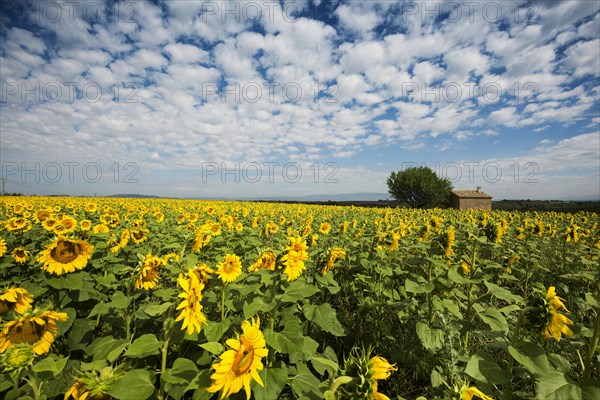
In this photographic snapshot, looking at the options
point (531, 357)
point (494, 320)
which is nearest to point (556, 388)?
point (531, 357)

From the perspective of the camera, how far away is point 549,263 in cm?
690

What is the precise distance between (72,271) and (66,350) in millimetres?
983

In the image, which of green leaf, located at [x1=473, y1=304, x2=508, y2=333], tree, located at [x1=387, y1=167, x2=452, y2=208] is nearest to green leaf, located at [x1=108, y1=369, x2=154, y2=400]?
green leaf, located at [x1=473, y1=304, x2=508, y2=333]

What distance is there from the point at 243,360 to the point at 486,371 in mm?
1638

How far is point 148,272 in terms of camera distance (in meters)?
2.58

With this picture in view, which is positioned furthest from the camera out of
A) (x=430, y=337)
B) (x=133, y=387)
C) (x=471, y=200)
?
(x=471, y=200)

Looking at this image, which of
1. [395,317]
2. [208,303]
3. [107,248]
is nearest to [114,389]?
[208,303]

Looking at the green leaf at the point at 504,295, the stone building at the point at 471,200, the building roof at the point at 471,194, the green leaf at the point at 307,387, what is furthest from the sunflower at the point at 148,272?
the building roof at the point at 471,194

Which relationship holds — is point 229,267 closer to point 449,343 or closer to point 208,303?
point 208,303

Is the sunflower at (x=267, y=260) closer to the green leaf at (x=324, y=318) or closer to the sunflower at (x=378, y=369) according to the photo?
the green leaf at (x=324, y=318)

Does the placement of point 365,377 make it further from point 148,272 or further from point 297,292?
point 148,272

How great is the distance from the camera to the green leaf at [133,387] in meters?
1.46

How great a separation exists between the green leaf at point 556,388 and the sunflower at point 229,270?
2265mm

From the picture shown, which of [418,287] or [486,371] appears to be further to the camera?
[418,287]
